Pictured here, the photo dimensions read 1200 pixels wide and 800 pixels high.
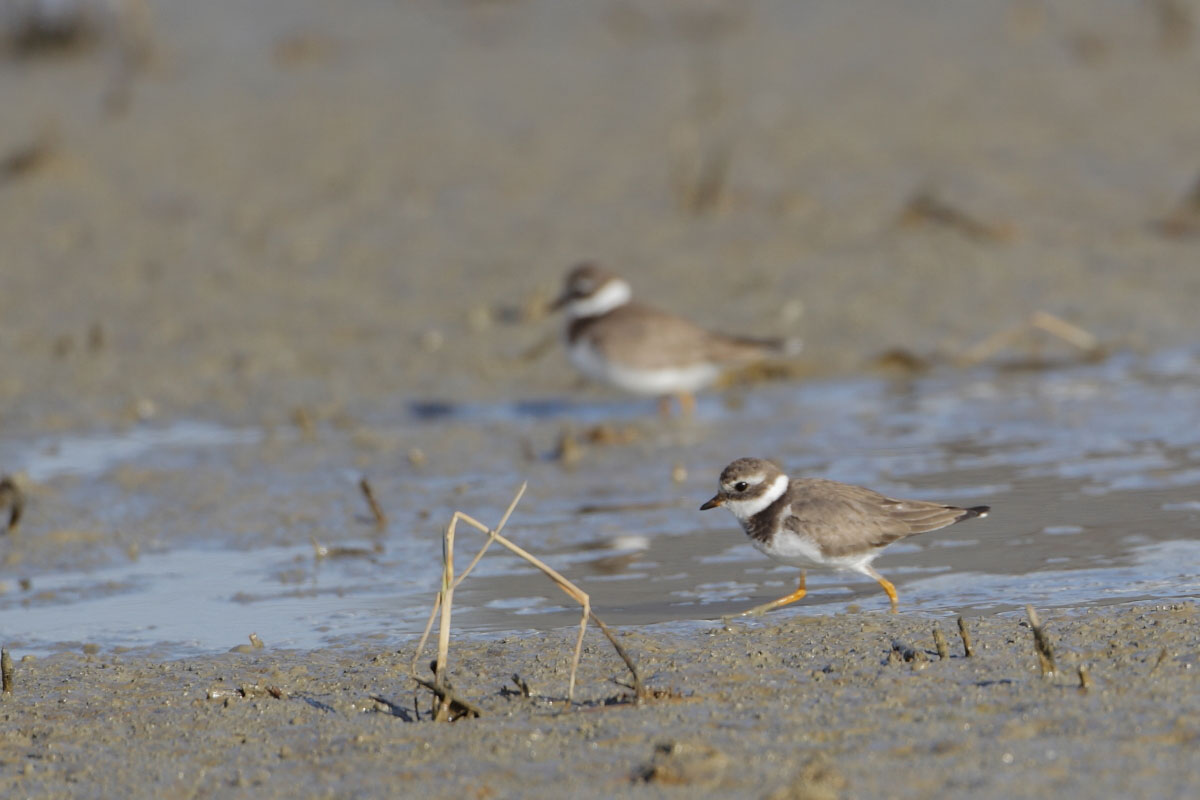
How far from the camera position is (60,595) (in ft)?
22.4

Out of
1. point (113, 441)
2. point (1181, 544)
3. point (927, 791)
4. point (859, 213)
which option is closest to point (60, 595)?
point (113, 441)

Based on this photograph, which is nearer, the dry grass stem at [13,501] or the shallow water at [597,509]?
the shallow water at [597,509]

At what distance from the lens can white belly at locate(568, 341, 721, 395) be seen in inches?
396

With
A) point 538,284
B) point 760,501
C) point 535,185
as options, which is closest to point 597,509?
point 760,501

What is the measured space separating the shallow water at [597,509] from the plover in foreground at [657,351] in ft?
0.83

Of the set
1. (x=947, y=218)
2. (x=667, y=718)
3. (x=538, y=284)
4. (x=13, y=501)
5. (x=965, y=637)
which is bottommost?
(x=667, y=718)

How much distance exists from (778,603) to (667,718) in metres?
1.37

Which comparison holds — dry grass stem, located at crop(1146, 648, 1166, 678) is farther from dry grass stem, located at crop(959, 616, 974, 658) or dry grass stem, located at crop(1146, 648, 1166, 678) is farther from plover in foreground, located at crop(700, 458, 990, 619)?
plover in foreground, located at crop(700, 458, 990, 619)

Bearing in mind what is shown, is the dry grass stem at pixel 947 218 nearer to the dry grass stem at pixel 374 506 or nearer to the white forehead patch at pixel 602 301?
the white forehead patch at pixel 602 301

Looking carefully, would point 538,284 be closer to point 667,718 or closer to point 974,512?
point 974,512

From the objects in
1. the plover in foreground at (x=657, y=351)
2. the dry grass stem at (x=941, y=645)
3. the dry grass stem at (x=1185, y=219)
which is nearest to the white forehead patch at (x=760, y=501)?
the dry grass stem at (x=941, y=645)

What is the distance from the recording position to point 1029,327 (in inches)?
421

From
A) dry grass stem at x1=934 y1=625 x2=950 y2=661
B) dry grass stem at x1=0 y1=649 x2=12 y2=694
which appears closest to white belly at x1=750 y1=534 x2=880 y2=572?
dry grass stem at x1=934 y1=625 x2=950 y2=661

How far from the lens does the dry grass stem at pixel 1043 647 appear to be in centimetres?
479
